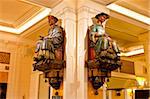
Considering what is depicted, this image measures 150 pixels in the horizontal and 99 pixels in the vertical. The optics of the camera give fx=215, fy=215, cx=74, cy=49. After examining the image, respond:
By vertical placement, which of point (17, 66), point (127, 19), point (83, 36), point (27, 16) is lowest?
point (17, 66)

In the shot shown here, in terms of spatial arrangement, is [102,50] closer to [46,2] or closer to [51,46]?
[51,46]

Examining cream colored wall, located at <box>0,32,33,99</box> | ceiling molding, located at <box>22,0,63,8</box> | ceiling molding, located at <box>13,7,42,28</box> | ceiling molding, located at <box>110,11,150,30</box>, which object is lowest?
cream colored wall, located at <box>0,32,33,99</box>

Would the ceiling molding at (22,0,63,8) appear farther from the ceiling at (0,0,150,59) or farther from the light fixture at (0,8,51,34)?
the light fixture at (0,8,51,34)

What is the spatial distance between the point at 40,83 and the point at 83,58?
→ 1.61 meters

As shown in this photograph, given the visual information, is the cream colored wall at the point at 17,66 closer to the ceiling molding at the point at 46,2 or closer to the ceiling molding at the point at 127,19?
the ceiling molding at the point at 46,2

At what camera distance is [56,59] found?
2.39 meters

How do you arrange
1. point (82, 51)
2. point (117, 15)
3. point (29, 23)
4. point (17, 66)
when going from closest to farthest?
point (82, 51) < point (117, 15) < point (29, 23) < point (17, 66)

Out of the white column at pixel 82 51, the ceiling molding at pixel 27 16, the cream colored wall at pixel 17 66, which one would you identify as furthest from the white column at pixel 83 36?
the cream colored wall at pixel 17 66

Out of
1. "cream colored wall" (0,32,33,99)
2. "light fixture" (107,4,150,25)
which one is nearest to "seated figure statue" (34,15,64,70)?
"light fixture" (107,4,150,25)

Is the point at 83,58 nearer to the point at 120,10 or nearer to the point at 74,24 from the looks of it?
the point at 74,24

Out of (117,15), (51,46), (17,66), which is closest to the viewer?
(51,46)

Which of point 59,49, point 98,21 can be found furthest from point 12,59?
point 98,21

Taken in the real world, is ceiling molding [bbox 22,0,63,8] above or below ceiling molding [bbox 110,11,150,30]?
above

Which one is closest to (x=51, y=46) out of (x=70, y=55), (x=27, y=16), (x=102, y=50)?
(x=70, y=55)
